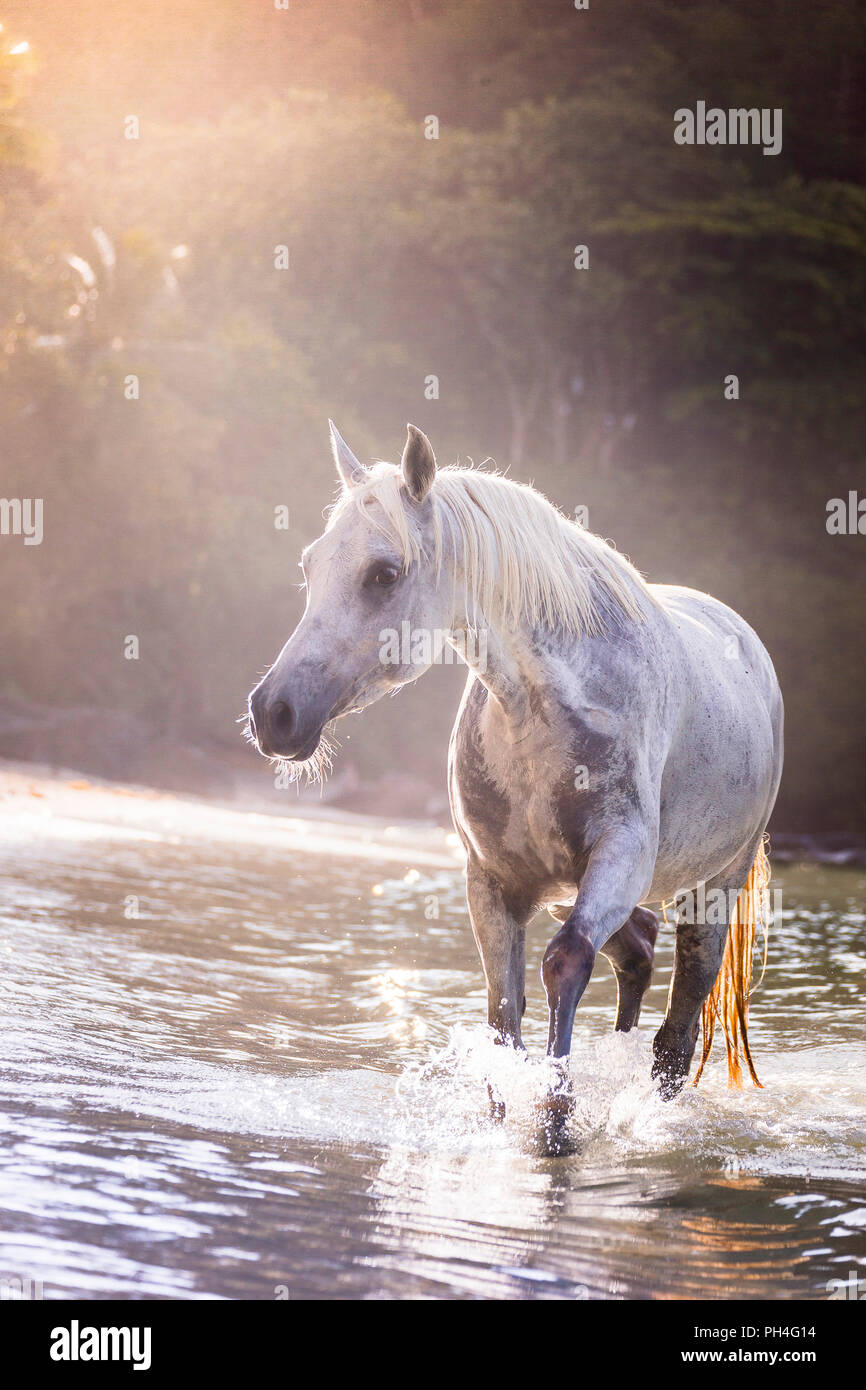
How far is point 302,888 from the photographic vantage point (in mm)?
10844

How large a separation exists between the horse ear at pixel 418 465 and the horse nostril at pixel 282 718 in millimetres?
735

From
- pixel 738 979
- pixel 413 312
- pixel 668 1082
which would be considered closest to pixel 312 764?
pixel 668 1082

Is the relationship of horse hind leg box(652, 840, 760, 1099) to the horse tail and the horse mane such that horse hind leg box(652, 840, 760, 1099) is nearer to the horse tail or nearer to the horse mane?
the horse tail

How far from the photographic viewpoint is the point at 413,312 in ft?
118

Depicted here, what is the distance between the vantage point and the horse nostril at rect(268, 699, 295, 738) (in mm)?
3717

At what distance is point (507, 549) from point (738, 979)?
2.55 metres

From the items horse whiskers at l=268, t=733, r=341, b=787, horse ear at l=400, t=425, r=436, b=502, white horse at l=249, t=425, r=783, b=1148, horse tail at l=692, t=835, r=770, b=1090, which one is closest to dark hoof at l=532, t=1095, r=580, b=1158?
white horse at l=249, t=425, r=783, b=1148

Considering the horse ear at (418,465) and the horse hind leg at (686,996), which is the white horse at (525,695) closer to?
the horse ear at (418,465)

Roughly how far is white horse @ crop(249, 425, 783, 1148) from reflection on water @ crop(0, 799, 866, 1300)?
1.54ft

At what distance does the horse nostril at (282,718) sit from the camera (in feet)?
12.2

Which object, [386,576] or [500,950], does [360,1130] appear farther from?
[386,576]

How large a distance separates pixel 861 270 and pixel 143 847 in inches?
1090

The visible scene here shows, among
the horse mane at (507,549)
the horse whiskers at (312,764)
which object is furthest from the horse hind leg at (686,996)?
the horse whiskers at (312,764)

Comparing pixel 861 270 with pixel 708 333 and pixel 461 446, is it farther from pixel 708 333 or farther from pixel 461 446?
pixel 461 446
